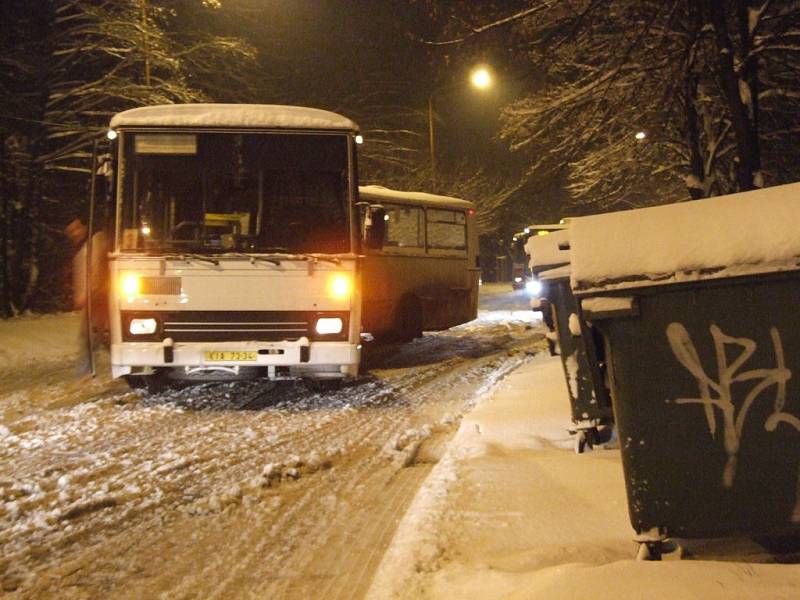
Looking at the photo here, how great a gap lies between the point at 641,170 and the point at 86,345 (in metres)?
15.2

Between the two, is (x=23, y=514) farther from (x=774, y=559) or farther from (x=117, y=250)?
(x=774, y=559)

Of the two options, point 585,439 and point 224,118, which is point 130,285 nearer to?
point 224,118

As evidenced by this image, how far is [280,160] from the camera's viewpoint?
845cm

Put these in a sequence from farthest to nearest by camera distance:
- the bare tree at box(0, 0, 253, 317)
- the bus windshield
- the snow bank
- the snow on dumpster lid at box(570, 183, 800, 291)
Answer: the bare tree at box(0, 0, 253, 317), the snow bank, the bus windshield, the snow on dumpster lid at box(570, 183, 800, 291)

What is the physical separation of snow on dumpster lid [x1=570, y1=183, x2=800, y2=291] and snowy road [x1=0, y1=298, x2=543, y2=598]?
2.03m

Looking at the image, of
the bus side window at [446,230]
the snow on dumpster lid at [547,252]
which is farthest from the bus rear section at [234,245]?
the bus side window at [446,230]

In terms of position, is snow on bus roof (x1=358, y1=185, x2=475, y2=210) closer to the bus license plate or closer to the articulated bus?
the articulated bus

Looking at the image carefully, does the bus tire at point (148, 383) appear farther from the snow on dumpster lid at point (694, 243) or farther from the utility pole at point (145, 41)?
the utility pole at point (145, 41)

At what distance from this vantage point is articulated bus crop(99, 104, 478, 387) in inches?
317

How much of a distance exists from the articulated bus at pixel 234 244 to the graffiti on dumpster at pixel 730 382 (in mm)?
5172

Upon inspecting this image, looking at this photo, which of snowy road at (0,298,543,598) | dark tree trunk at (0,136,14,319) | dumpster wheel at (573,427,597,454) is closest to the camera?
snowy road at (0,298,543,598)

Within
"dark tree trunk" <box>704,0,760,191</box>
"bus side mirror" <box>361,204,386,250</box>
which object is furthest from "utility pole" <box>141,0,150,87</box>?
"dark tree trunk" <box>704,0,760,191</box>

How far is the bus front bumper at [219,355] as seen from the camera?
8016 mm

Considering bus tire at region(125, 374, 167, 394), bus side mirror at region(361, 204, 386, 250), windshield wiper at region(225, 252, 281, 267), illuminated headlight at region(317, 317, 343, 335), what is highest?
bus side mirror at region(361, 204, 386, 250)
